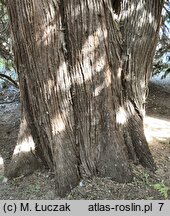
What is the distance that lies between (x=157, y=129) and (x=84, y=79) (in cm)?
231

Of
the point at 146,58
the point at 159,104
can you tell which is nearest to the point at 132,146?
the point at 146,58

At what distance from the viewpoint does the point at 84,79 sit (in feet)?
12.7

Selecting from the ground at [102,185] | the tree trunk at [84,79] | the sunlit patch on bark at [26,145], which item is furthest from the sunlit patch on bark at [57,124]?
the ground at [102,185]

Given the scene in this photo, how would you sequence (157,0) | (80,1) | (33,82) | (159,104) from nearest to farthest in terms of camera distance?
(80,1) < (33,82) < (157,0) < (159,104)

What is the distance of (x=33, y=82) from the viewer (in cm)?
392

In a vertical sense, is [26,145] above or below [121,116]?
below

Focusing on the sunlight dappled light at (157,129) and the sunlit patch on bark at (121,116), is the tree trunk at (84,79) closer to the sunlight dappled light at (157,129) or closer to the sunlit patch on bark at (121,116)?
the sunlit patch on bark at (121,116)

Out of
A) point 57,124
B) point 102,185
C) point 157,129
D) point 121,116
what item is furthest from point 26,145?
point 157,129

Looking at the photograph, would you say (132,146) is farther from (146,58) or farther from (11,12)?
(11,12)

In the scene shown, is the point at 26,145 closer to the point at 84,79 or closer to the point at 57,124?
the point at 57,124

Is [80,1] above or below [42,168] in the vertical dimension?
above

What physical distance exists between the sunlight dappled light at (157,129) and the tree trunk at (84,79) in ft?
3.39

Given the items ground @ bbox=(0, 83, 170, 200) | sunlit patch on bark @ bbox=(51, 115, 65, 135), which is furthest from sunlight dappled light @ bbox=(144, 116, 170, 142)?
sunlit patch on bark @ bbox=(51, 115, 65, 135)

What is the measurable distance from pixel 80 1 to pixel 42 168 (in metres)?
2.09
